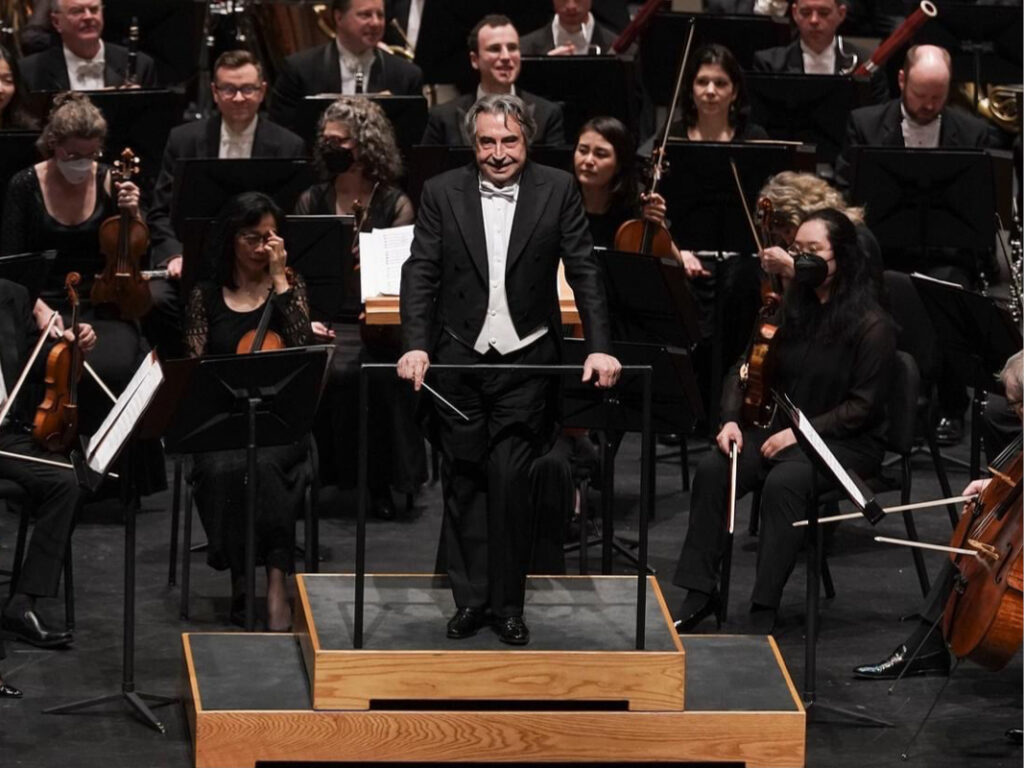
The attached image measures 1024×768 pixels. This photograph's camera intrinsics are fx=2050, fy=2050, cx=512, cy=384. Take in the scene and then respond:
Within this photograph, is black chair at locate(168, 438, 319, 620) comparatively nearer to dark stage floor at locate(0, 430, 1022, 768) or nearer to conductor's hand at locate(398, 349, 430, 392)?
dark stage floor at locate(0, 430, 1022, 768)

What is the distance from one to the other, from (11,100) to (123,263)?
112 cm

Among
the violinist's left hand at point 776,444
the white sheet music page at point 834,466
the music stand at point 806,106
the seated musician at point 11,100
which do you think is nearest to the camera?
the white sheet music page at point 834,466

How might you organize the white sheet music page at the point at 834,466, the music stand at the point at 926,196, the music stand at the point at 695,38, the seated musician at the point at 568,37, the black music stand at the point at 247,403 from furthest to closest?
1. the seated musician at the point at 568,37
2. the music stand at the point at 695,38
3. the music stand at the point at 926,196
4. the black music stand at the point at 247,403
5. the white sheet music page at the point at 834,466

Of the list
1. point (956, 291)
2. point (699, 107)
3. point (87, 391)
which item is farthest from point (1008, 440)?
point (87, 391)

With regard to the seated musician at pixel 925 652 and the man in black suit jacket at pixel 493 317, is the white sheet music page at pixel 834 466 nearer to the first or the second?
the man in black suit jacket at pixel 493 317

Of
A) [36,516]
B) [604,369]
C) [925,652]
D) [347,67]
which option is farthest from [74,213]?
[925,652]

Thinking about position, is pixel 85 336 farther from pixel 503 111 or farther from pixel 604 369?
pixel 604 369

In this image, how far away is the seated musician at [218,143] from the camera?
7219 mm

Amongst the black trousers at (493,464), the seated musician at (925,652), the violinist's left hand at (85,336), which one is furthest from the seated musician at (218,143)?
the seated musician at (925,652)

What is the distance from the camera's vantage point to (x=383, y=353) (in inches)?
263

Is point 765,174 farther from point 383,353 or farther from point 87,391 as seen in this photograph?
point 87,391

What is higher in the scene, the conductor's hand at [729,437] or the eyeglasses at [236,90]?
the eyeglasses at [236,90]

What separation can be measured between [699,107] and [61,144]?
222cm

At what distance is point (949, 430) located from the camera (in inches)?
297
